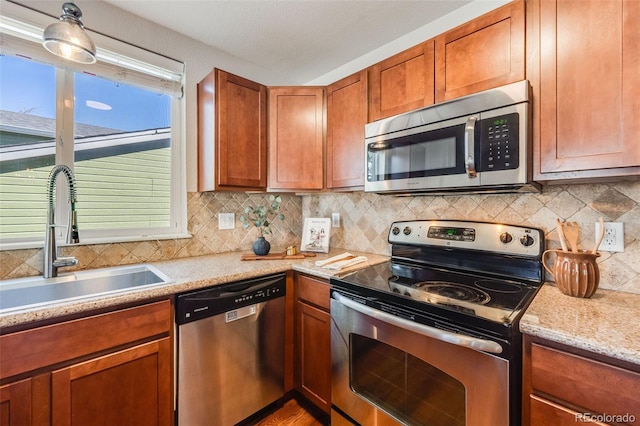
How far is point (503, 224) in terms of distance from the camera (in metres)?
1.47

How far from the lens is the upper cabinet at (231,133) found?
1.85 meters

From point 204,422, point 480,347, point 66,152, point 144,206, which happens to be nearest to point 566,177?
point 480,347

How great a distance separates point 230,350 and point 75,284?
885mm

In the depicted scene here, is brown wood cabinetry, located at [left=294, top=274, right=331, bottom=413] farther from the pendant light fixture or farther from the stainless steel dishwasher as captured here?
the pendant light fixture

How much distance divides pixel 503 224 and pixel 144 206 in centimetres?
222

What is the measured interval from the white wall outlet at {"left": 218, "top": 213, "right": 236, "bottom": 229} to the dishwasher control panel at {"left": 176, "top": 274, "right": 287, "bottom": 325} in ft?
2.36

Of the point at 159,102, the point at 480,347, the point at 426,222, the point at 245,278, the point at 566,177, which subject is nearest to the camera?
the point at 480,347

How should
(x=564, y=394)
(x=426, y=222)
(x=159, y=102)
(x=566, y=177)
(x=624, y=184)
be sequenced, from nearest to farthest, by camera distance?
1. (x=564, y=394)
2. (x=566, y=177)
3. (x=624, y=184)
4. (x=426, y=222)
5. (x=159, y=102)

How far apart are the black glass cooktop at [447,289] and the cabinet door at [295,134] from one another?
869 mm

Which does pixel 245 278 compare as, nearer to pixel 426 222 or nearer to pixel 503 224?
pixel 426 222

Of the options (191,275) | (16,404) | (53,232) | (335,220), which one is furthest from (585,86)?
(53,232)

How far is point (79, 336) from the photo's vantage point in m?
1.06

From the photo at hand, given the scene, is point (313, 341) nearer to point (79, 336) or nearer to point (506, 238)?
point (79, 336)

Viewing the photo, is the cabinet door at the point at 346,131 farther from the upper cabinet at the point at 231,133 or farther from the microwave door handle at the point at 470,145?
the microwave door handle at the point at 470,145
